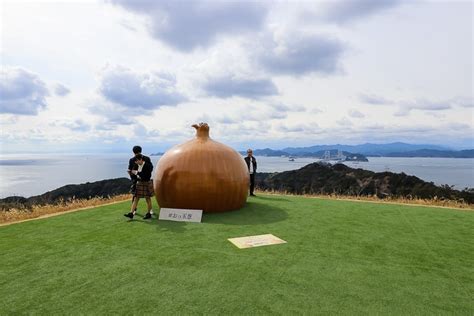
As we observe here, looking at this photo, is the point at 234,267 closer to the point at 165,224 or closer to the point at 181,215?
the point at 165,224

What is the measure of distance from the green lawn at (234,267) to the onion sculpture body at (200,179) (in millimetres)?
1160

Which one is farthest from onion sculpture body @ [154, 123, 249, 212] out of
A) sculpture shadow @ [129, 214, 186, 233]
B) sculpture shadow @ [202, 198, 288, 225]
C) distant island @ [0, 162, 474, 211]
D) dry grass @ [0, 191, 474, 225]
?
distant island @ [0, 162, 474, 211]

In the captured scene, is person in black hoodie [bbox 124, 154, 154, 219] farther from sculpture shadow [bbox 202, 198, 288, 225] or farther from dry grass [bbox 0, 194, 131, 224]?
dry grass [bbox 0, 194, 131, 224]

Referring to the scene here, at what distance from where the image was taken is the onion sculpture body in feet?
31.3

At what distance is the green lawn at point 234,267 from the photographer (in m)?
4.02

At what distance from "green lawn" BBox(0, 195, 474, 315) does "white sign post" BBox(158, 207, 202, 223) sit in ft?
1.08

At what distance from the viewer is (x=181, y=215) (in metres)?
8.84

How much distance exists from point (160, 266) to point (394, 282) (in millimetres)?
3553

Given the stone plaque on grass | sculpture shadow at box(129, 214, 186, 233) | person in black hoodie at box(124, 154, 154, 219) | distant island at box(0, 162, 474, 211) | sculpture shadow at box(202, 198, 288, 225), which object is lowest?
distant island at box(0, 162, 474, 211)

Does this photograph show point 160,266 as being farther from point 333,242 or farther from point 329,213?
point 329,213

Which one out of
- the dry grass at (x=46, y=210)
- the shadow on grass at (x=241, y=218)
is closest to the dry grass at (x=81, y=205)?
the dry grass at (x=46, y=210)

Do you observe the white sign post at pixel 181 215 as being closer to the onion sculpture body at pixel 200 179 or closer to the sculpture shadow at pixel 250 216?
the sculpture shadow at pixel 250 216

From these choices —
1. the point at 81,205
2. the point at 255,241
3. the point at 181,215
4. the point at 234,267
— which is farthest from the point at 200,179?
the point at 234,267

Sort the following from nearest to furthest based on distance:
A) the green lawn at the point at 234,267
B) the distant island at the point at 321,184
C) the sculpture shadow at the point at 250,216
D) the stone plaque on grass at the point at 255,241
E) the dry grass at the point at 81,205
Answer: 1. the green lawn at the point at 234,267
2. the stone plaque on grass at the point at 255,241
3. the sculpture shadow at the point at 250,216
4. the dry grass at the point at 81,205
5. the distant island at the point at 321,184
